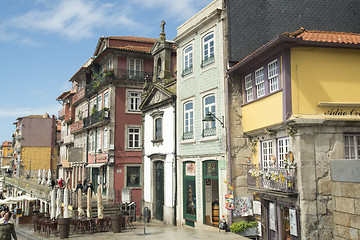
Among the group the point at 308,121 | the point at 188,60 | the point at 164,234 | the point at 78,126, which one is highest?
the point at 188,60

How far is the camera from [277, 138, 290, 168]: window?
14.2m

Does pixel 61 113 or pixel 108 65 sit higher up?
pixel 108 65

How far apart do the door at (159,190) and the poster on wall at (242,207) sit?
8076mm

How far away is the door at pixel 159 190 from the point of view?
23.9 m

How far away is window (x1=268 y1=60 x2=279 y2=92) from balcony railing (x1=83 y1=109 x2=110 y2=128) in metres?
19.1

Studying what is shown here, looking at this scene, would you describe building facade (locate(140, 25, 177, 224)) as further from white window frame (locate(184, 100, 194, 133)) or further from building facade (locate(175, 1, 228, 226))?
white window frame (locate(184, 100, 194, 133))

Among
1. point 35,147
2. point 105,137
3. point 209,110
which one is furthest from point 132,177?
point 35,147

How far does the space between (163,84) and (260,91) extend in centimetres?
981

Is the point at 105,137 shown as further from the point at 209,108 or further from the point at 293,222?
the point at 293,222

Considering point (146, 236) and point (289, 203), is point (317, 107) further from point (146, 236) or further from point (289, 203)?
point (146, 236)

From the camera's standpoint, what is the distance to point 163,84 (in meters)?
24.4

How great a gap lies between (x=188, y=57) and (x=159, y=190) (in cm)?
889

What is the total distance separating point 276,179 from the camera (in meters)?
13.5

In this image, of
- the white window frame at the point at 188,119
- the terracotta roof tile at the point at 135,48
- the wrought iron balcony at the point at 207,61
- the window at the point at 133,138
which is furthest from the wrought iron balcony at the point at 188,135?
the terracotta roof tile at the point at 135,48
